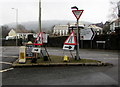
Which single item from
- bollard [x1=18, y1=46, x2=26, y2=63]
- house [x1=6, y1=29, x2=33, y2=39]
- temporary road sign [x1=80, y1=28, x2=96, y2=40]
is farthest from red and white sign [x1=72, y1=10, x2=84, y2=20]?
house [x1=6, y1=29, x2=33, y2=39]

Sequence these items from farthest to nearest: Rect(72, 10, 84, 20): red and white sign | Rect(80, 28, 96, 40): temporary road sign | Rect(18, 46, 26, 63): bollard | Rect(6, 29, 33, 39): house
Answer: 1. Rect(6, 29, 33, 39): house
2. Rect(80, 28, 96, 40): temporary road sign
3. Rect(72, 10, 84, 20): red and white sign
4. Rect(18, 46, 26, 63): bollard

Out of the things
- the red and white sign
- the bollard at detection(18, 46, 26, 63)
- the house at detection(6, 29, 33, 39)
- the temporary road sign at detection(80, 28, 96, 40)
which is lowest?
the bollard at detection(18, 46, 26, 63)

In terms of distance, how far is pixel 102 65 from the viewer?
9.64 m

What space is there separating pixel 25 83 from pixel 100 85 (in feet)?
8.50

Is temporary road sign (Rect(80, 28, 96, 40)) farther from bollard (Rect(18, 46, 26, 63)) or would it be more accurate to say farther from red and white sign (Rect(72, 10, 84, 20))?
bollard (Rect(18, 46, 26, 63))

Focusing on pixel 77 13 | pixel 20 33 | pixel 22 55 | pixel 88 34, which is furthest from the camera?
pixel 20 33

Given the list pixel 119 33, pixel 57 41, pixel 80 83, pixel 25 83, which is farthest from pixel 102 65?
pixel 57 41

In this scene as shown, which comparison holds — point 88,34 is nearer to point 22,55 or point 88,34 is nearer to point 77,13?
point 77,13

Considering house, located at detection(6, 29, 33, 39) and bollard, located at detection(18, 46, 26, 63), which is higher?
house, located at detection(6, 29, 33, 39)

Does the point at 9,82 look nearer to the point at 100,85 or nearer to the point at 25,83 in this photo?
the point at 25,83

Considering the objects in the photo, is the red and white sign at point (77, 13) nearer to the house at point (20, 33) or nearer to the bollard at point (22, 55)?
the bollard at point (22, 55)

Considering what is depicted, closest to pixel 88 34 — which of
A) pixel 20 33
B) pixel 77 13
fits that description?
pixel 77 13

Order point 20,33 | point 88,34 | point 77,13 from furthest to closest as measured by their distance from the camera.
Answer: point 20,33 → point 88,34 → point 77,13

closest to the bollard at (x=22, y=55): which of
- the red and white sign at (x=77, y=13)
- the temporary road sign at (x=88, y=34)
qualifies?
the red and white sign at (x=77, y=13)
